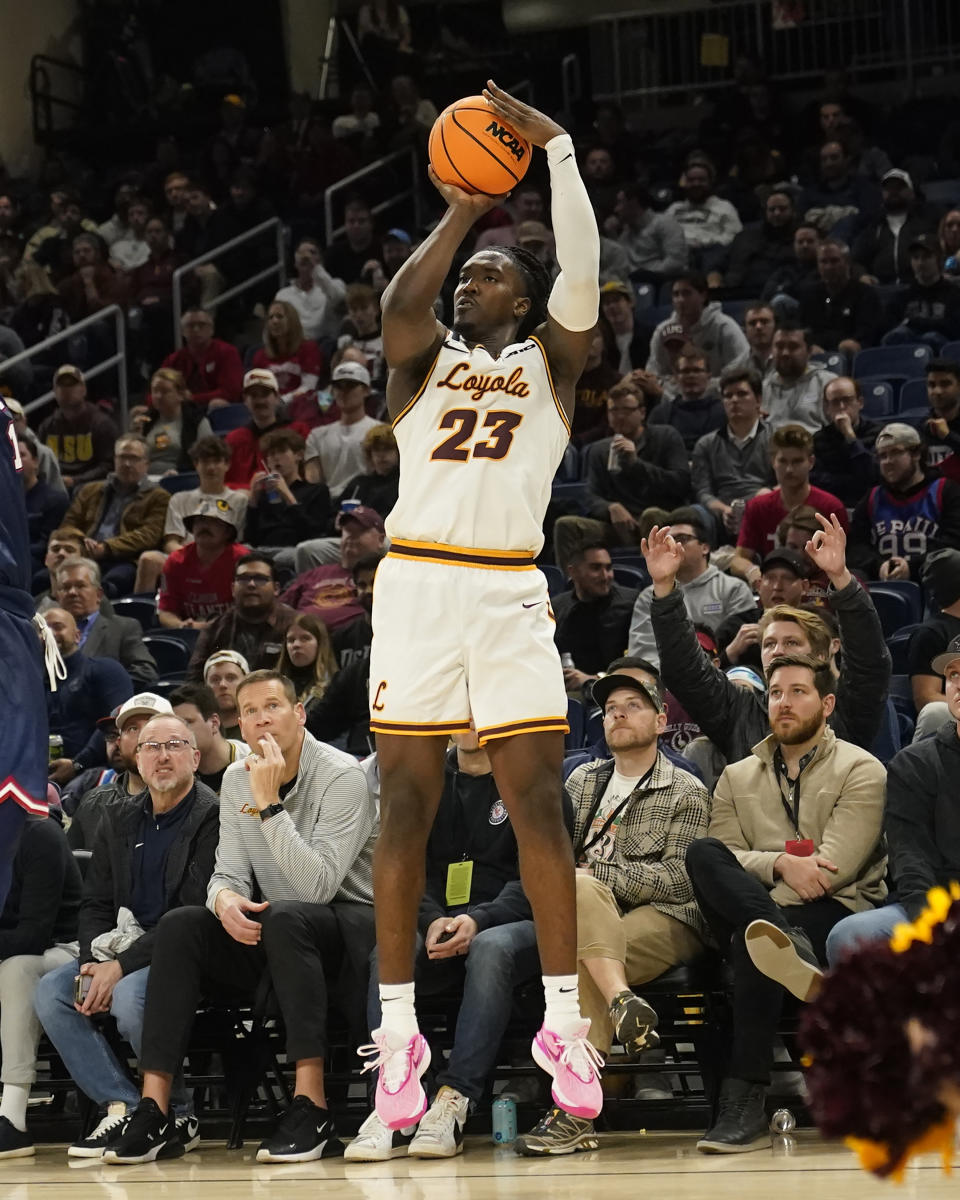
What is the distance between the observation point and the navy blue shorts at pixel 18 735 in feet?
14.7

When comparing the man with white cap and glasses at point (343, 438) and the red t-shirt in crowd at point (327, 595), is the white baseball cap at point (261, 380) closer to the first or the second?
the man with white cap and glasses at point (343, 438)

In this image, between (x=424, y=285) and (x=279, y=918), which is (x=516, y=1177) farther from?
(x=424, y=285)

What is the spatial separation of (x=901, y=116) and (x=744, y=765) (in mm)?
9393

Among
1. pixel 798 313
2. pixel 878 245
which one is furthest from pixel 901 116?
pixel 798 313

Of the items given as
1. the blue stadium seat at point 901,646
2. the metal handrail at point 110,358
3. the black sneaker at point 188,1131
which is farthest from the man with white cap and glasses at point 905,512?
the metal handrail at point 110,358

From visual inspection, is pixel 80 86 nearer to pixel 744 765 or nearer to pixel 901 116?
pixel 901 116

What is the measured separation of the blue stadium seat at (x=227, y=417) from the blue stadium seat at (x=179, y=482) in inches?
46.2

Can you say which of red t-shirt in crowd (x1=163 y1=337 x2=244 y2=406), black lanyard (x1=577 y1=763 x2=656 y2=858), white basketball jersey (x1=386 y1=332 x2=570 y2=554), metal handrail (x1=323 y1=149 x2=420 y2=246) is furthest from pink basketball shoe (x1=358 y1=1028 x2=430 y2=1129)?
metal handrail (x1=323 y1=149 x2=420 y2=246)

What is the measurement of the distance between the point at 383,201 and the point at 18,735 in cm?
1151

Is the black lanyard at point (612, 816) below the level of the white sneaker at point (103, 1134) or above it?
above

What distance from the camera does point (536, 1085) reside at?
578 cm

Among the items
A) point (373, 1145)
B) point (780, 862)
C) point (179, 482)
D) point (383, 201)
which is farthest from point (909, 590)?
point (383, 201)

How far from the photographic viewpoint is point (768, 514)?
333 inches

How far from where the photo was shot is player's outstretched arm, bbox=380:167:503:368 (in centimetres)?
408
